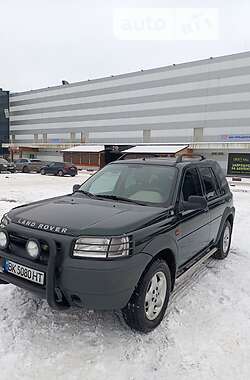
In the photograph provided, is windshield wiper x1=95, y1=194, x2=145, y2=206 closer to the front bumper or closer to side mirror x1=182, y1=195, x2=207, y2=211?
side mirror x1=182, y1=195, x2=207, y2=211

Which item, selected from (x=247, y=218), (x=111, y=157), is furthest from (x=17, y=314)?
(x=111, y=157)

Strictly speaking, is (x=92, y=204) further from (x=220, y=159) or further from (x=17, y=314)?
(x=220, y=159)

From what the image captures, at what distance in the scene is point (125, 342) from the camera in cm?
305

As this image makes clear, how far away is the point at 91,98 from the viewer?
51875 mm

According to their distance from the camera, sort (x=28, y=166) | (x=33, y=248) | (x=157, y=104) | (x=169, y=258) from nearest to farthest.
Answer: (x=33, y=248), (x=169, y=258), (x=28, y=166), (x=157, y=104)

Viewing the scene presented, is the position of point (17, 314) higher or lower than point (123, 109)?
lower

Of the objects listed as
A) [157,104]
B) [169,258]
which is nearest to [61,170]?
[157,104]

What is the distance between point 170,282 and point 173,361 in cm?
84

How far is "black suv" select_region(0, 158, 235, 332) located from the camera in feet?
9.23

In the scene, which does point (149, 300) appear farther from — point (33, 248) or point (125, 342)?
point (33, 248)

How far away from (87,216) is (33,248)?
1.96 feet

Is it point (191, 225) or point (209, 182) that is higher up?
point (209, 182)

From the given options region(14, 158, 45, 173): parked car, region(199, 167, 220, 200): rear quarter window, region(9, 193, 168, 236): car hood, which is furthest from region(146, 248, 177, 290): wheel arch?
region(14, 158, 45, 173): parked car

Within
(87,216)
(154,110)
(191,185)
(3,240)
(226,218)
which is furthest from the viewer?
(154,110)
